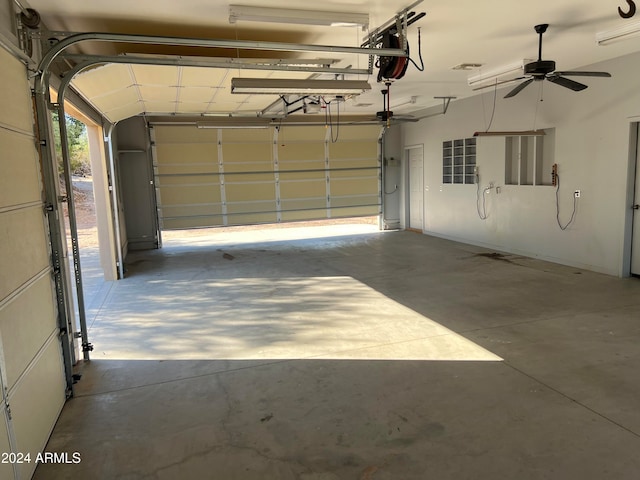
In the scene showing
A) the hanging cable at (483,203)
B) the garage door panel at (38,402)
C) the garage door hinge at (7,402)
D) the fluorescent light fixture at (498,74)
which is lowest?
the garage door panel at (38,402)

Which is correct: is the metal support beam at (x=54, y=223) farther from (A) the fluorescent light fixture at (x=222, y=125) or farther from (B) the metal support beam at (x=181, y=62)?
(A) the fluorescent light fixture at (x=222, y=125)

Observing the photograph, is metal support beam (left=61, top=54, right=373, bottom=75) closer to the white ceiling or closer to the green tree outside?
the white ceiling

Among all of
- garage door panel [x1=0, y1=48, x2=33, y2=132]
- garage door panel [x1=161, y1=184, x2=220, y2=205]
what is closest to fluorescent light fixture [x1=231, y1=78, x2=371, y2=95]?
garage door panel [x1=0, y1=48, x2=33, y2=132]

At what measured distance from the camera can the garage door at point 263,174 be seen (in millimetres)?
9695

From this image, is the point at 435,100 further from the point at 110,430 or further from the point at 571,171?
the point at 110,430

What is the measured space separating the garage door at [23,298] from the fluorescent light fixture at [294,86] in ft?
6.79

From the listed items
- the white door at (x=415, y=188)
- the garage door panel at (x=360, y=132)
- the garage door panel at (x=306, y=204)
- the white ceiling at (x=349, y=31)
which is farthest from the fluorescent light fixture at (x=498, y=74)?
the garage door panel at (x=306, y=204)

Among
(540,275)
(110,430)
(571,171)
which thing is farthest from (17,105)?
(571,171)

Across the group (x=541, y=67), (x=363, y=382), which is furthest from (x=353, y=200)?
(x=363, y=382)

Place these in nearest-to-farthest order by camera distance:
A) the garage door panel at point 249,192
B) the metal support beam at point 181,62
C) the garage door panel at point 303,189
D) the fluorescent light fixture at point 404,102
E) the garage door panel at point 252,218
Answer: the metal support beam at point 181,62 < the fluorescent light fixture at point 404,102 < the garage door panel at point 249,192 < the garage door panel at point 252,218 < the garage door panel at point 303,189

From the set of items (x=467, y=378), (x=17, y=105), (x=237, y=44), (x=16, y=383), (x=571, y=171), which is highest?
(x=237, y=44)

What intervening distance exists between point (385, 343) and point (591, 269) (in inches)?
163

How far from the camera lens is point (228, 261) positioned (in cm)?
782

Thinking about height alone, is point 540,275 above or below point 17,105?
below
